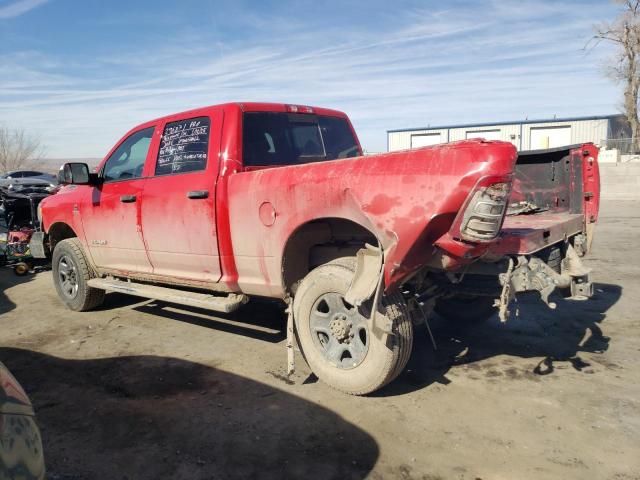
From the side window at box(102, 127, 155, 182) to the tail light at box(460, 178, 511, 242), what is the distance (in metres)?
3.45

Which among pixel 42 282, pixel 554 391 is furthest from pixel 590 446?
pixel 42 282

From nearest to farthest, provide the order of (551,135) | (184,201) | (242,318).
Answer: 1. (184,201)
2. (242,318)
3. (551,135)

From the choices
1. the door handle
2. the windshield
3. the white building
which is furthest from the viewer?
the white building

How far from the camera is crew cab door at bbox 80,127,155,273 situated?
5020 millimetres

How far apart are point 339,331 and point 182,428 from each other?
119 cm

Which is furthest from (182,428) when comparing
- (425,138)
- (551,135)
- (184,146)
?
(425,138)

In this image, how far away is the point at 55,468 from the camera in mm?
2734

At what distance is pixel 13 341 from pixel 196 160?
2.69 meters

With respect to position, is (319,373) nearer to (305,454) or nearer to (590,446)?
(305,454)

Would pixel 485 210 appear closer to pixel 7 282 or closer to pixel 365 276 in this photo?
pixel 365 276

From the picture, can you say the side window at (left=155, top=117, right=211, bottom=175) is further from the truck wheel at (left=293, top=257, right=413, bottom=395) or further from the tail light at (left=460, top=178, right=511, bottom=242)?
the tail light at (left=460, top=178, right=511, bottom=242)

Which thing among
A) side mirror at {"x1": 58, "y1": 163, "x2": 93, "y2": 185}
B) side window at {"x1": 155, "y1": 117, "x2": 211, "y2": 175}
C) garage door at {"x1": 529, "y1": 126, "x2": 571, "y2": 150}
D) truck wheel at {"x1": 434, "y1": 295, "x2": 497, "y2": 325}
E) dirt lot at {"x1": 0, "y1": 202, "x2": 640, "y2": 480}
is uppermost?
garage door at {"x1": 529, "y1": 126, "x2": 571, "y2": 150}

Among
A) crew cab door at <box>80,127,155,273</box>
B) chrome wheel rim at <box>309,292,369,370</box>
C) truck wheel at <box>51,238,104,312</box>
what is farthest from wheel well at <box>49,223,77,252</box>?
chrome wheel rim at <box>309,292,369,370</box>

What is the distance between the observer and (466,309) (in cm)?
498
